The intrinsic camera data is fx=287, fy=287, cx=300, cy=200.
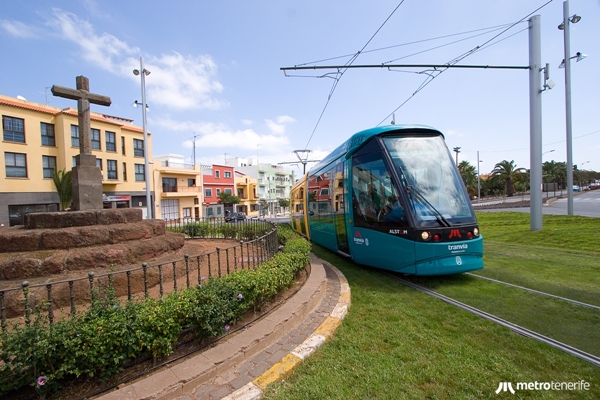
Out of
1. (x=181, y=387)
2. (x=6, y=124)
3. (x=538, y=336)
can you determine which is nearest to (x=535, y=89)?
(x=538, y=336)

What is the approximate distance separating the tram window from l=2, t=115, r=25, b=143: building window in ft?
98.4

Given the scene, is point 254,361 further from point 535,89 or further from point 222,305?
point 535,89

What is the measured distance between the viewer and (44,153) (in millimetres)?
25812

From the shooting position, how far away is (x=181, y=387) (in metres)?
2.66

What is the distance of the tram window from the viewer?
19.1 feet

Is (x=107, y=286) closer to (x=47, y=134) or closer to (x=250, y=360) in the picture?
(x=250, y=360)

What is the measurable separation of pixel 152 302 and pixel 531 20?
49.5 ft

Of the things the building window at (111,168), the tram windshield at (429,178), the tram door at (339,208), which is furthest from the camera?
the building window at (111,168)

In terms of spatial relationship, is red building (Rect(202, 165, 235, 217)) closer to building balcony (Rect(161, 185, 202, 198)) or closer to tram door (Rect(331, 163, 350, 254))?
building balcony (Rect(161, 185, 202, 198))

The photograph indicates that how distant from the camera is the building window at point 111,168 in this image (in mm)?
30656

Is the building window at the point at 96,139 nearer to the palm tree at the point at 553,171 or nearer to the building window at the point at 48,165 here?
the building window at the point at 48,165

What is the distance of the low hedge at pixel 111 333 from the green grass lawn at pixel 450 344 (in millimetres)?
1139

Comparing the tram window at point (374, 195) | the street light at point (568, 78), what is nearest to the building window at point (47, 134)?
the tram window at point (374, 195)

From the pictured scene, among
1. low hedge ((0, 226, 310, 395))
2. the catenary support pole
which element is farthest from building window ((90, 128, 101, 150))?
the catenary support pole
